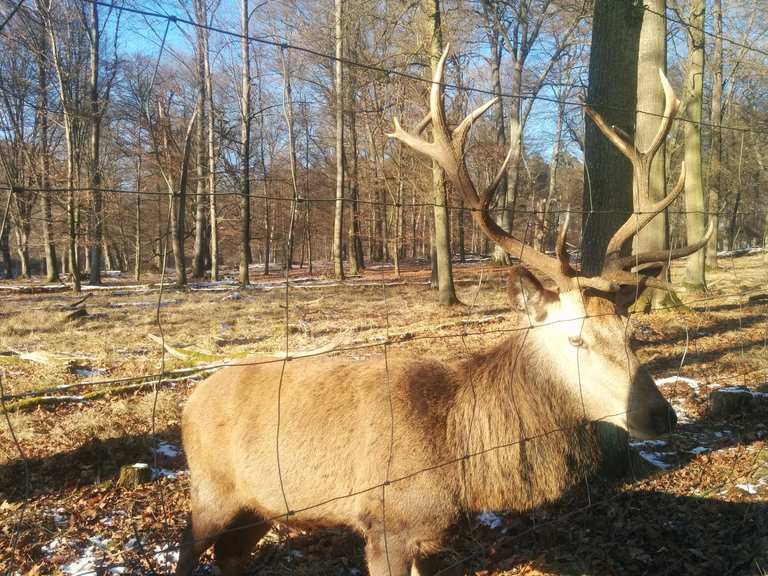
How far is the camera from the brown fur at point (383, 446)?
9.28 feet

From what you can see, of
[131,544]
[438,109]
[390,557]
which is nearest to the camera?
[390,557]

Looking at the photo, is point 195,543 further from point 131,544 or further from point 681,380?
point 681,380

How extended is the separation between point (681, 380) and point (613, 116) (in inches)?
133

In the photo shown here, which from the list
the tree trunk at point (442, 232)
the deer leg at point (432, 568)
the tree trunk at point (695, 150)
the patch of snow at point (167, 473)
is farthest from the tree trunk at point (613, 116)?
the tree trunk at point (695, 150)

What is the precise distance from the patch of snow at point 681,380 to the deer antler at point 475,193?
373cm

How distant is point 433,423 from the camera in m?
3.00

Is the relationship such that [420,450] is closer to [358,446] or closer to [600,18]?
[358,446]

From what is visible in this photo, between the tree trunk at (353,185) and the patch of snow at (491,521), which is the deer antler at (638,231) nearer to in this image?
the patch of snow at (491,521)

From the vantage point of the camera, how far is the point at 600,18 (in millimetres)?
5105

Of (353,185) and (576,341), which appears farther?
(353,185)

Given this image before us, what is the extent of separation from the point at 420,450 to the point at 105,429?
3586 mm

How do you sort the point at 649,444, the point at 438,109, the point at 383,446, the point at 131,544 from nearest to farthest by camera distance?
the point at 383,446
the point at 438,109
the point at 131,544
the point at 649,444

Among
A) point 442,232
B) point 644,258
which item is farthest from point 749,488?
point 442,232

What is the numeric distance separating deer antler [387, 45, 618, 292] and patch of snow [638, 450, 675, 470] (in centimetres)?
239
